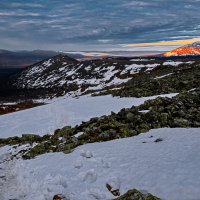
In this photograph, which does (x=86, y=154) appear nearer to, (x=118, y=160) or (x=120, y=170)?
(x=118, y=160)

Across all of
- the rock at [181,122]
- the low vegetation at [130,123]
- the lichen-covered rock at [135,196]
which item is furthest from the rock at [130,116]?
the lichen-covered rock at [135,196]

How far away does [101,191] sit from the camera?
50.1 feet

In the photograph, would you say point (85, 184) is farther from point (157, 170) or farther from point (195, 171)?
point (195, 171)

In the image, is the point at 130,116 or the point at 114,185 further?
the point at 130,116

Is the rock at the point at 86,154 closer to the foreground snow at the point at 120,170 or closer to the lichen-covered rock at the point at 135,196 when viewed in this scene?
the foreground snow at the point at 120,170

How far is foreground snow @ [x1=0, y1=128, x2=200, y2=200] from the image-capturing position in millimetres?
14388

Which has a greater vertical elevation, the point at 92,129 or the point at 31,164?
the point at 92,129

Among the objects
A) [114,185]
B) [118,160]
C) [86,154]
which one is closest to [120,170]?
[118,160]

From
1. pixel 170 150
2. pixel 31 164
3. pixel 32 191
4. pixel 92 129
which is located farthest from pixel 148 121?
pixel 32 191

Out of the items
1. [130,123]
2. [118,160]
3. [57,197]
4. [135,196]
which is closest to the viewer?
[135,196]

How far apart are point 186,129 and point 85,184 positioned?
25.6 ft

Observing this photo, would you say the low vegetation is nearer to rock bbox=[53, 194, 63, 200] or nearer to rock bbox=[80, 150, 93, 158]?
rock bbox=[80, 150, 93, 158]

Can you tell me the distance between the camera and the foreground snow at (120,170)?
47.2ft

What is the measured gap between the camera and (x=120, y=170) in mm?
16781
